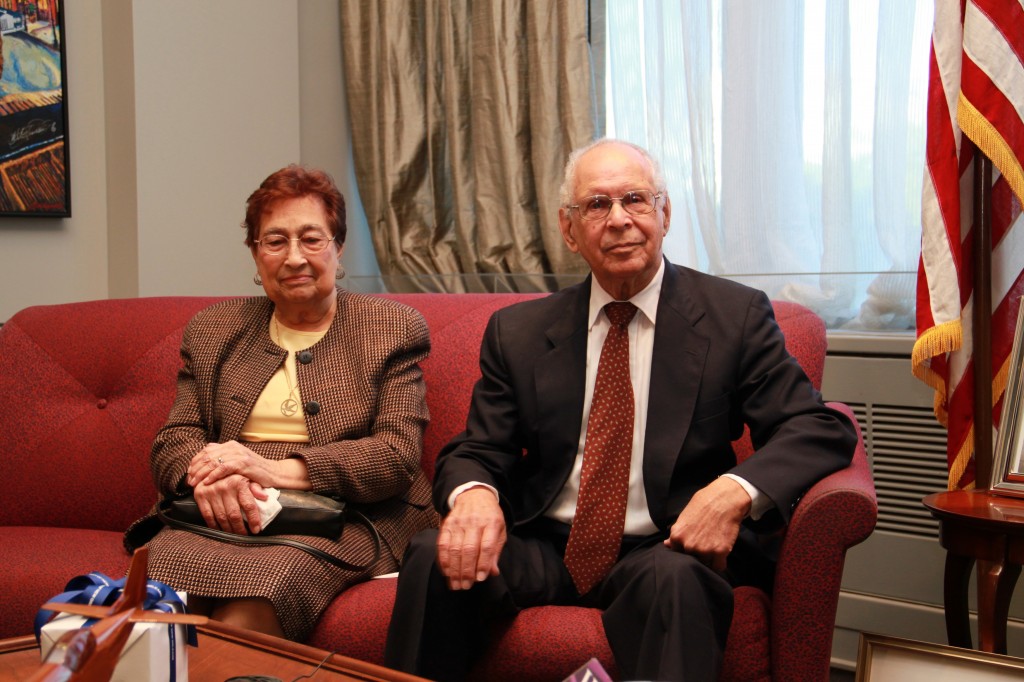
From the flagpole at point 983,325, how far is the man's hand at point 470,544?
1218 mm

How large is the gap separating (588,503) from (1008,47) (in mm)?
1414

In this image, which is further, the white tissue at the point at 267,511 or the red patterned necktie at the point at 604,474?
the white tissue at the point at 267,511

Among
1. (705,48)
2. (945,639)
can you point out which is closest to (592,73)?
(705,48)

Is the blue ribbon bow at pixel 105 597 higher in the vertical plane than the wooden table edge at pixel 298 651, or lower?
higher

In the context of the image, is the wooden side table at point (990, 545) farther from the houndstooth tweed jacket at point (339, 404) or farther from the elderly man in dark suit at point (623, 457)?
the houndstooth tweed jacket at point (339, 404)

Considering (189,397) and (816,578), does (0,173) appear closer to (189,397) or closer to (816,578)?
(189,397)

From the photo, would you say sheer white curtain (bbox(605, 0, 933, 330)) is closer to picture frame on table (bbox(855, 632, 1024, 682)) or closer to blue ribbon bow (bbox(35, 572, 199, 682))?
picture frame on table (bbox(855, 632, 1024, 682))

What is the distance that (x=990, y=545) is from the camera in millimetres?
1847

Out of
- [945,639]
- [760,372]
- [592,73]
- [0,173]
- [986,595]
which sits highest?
[592,73]

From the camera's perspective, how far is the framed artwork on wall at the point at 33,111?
10.1 ft

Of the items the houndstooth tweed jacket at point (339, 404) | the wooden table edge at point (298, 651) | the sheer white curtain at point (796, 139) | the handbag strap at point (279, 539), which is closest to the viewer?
the wooden table edge at point (298, 651)

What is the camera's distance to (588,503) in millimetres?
1828

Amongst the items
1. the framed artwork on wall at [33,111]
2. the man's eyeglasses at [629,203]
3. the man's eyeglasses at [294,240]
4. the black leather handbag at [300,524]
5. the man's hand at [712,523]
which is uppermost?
the framed artwork on wall at [33,111]

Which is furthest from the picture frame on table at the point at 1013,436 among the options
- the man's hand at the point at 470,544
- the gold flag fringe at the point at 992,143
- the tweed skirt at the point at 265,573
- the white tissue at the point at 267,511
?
the white tissue at the point at 267,511
